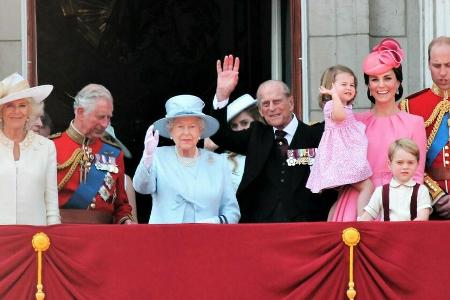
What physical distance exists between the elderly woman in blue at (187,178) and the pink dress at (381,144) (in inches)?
24.7

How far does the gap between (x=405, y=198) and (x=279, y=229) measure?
0.76 metres

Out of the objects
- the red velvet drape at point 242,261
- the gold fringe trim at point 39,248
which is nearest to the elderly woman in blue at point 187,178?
the red velvet drape at point 242,261

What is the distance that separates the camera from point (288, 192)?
9.73 metres

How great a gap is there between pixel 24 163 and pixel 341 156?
1793 millimetres

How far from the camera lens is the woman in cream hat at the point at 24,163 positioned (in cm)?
923

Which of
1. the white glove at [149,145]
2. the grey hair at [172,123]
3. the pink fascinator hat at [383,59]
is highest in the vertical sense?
the pink fascinator hat at [383,59]

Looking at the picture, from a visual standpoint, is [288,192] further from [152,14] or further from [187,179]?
[152,14]

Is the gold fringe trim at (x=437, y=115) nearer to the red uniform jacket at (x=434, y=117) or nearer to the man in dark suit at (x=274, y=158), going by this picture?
the red uniform jacket at (x=434, y=117)

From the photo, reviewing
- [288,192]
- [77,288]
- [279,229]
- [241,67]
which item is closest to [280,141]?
[288,192]

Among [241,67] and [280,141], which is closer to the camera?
[280,141]

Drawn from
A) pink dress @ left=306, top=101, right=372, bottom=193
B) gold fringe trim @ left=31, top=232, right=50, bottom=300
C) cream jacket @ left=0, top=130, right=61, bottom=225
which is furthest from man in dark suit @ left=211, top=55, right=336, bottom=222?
gold fringe trim @ left=31, top=232, right=50, bottom=300

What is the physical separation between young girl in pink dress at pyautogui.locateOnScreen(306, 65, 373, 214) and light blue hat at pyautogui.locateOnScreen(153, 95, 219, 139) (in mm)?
668

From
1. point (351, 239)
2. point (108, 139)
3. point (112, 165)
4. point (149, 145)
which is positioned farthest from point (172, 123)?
point (351, 239)

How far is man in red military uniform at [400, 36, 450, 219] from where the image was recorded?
32.1ft
